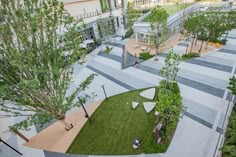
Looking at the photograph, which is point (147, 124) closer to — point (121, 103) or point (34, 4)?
point (121, 103)

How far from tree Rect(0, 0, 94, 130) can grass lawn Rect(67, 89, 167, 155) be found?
4662 mm

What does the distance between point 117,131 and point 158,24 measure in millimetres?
19277

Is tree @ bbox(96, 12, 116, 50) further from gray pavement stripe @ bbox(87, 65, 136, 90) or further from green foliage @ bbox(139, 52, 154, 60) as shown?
green foliage @ bbox(139, 52, 154, 60)

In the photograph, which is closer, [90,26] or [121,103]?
[121,103]

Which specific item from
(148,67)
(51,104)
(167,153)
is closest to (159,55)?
(148,67)

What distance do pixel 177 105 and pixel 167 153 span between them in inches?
145

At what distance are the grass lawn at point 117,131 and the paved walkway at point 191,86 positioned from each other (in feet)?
6.34

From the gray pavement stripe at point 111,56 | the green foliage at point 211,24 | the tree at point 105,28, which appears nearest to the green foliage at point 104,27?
the tree at point 105,28

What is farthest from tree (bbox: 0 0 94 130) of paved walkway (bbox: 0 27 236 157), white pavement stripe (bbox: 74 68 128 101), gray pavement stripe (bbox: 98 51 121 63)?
gray pavement stripe (bbox: 98 51 121 63)

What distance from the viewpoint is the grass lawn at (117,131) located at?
1502cm

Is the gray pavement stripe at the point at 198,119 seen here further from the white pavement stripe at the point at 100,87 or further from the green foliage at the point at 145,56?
the green foliage at the point at 145,56

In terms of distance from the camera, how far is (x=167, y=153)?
14188 millimetres

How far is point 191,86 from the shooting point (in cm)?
2128

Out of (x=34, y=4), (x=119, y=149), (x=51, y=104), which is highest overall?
(x=34, y=4)
